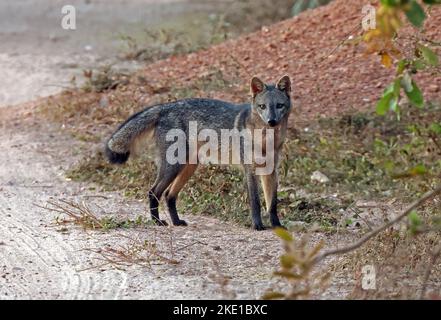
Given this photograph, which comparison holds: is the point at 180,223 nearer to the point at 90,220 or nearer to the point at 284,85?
→ the point at 90,220

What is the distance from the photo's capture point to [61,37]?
16.5 meters

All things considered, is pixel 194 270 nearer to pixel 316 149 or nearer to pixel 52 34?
pixel 316 149

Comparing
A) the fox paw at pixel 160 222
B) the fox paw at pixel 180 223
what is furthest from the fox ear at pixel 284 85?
the fox paw at pixel 160 222

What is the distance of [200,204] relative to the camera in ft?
29.1

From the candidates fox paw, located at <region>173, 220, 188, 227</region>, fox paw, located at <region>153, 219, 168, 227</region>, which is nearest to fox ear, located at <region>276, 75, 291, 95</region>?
fox paw, located at <region>173, 220, 188, 227</region>

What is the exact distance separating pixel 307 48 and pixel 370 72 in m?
1.05

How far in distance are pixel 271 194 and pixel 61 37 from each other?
29.3ft

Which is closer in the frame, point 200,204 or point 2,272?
point 2,272

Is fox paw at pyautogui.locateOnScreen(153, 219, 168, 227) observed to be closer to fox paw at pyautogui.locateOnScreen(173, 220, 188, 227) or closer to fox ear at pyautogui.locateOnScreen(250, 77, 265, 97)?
fox paw at pyautogui.locateOnScreen(173, 220, 188, 227)

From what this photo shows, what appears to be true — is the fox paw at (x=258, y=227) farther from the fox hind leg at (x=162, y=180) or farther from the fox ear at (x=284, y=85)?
the fox ear at (x=284, y=85)

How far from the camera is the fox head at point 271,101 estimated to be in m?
8.23

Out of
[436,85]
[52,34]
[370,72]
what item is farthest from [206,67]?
[52,34]

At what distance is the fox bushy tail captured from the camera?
27.7 ft
